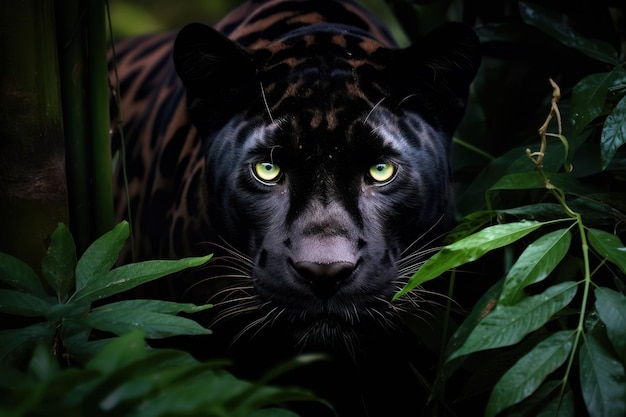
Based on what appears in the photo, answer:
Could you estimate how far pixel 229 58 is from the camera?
1.72 metres

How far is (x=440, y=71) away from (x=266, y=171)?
0.45 m

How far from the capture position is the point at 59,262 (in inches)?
52.1

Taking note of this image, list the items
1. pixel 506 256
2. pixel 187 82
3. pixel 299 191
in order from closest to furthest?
1. pixel 299 191
2. pixel 187 82
3. pixel 506 256

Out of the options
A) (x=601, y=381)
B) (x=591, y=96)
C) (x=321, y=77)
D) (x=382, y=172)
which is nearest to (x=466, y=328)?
(x=601, y=381)

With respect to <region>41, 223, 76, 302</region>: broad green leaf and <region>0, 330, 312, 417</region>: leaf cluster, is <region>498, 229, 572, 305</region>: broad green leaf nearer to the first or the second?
<region>0, 330, 312, 417</region>: leaf cluster

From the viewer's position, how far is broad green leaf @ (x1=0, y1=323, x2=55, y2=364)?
45.8 inches

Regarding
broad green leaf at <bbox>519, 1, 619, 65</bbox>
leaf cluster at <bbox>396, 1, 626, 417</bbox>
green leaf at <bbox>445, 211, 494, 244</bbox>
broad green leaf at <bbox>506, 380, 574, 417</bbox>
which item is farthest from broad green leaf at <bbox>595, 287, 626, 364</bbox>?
broad green leaf at <bbox>519, 1, 619, 65</bbox>

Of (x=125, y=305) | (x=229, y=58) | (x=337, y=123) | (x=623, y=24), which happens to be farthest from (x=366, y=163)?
(x=623, y=24)

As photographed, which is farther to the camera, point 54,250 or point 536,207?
point 536,207

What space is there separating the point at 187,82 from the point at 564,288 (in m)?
0.94

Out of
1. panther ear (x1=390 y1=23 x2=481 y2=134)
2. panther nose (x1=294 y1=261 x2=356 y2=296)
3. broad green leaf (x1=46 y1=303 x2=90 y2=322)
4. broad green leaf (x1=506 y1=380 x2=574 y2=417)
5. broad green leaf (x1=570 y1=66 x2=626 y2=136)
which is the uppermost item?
panther ear (x1=390 y1=23 x2=481 y2=134)

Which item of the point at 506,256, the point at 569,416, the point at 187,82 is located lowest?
the point at 569,416

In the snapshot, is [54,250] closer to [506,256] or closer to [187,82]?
[187,82]

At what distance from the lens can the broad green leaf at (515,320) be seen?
1.27 m
